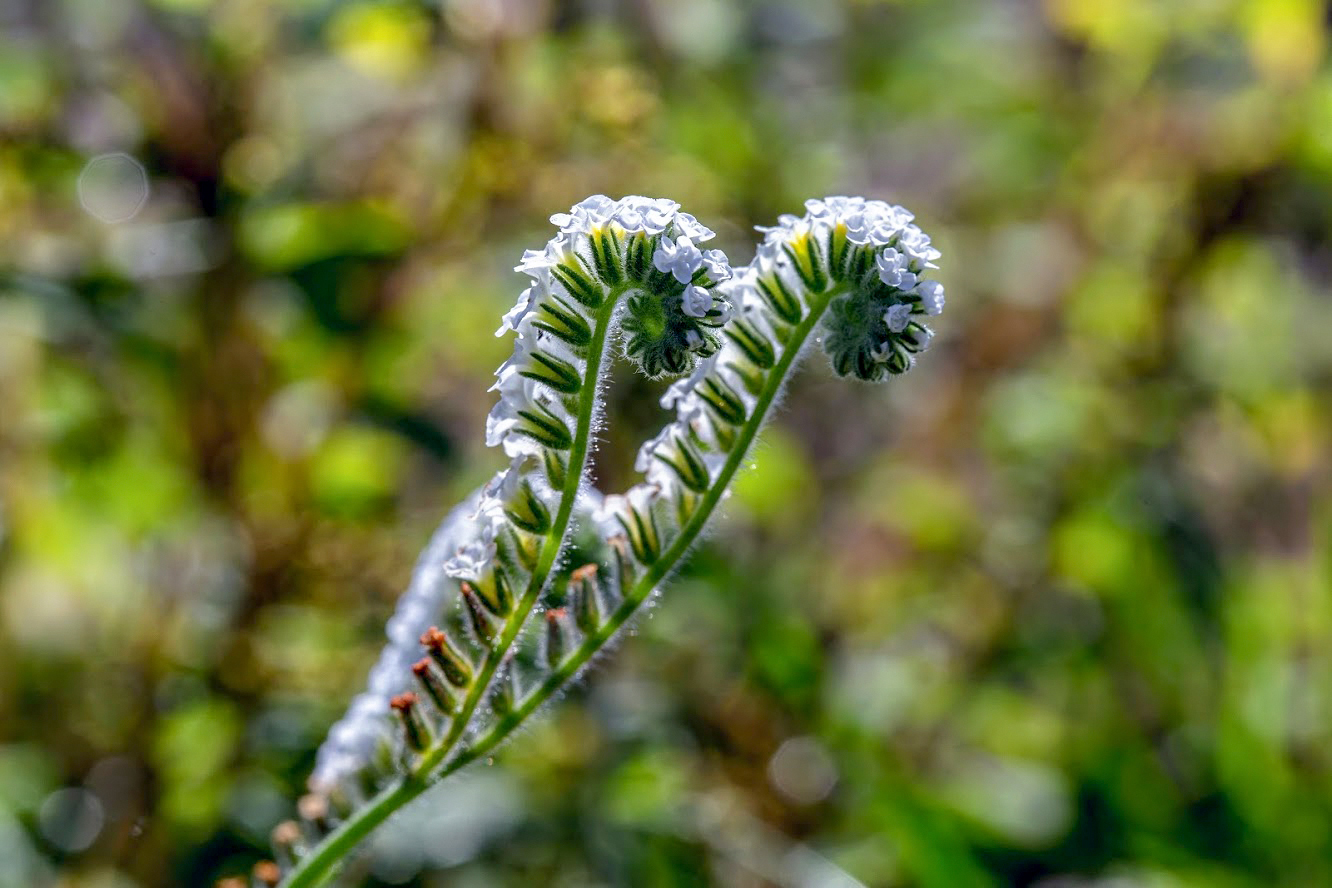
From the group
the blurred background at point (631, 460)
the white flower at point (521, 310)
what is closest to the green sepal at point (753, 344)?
the white flower at point (521, 310)

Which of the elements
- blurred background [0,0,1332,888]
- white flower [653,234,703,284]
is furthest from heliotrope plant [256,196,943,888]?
blurred background [0,0,1332,888]

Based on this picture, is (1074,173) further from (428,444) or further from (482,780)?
(482,780)

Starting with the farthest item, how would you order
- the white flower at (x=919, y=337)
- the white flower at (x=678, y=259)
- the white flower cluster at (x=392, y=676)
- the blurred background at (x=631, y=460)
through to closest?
1. the blurred background at (x=631, y=460)
2. the white flower cluster at (x=392, y=676)
3. the white flower at (x=919, y=337)
4. the white flower at (x=678, y=259)

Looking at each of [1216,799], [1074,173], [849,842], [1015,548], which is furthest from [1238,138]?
[849,842]

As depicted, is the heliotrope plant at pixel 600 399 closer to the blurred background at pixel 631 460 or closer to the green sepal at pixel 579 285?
the green sepal at pixel 579 285

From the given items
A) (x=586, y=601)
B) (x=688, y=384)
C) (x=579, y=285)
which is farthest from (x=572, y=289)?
(x=586, y=601)

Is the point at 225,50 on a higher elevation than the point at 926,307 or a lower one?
higher

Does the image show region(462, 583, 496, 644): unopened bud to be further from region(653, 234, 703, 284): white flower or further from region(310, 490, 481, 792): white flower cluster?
region(653, 234, 703, 284): white flower
